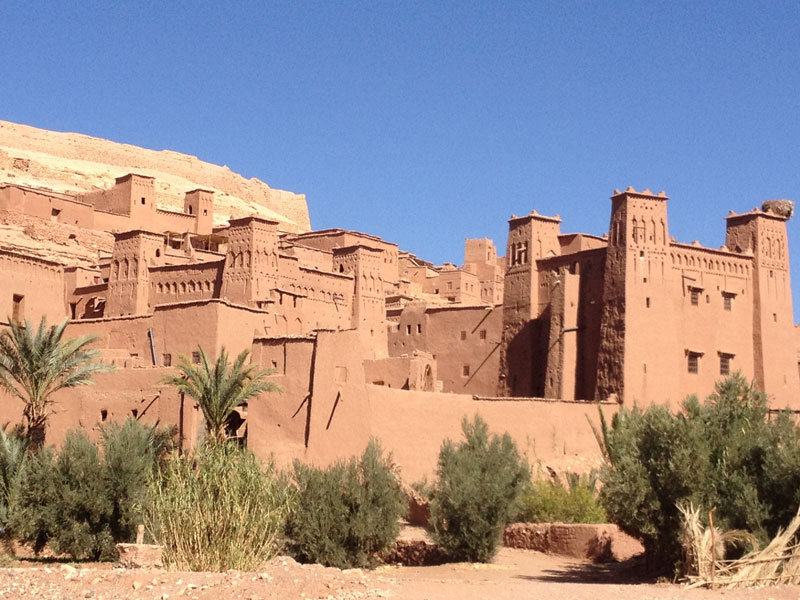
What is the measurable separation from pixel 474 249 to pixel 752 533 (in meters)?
35.5

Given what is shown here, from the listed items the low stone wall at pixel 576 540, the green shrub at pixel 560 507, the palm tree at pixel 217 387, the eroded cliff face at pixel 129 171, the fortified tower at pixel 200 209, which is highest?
the eroded cliff face at pixel 129 171

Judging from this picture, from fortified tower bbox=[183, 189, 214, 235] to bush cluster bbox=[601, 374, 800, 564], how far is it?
33.5 meters

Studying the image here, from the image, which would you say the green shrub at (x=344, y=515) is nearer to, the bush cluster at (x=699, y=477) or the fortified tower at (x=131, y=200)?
the bush cluster at (x=699, y=477)

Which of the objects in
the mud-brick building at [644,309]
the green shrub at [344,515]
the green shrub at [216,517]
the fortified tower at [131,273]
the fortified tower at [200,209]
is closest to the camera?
the green shrub at [216,517]

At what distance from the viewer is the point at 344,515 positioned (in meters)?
21.7

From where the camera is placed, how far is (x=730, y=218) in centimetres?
3888

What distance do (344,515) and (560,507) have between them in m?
6.57

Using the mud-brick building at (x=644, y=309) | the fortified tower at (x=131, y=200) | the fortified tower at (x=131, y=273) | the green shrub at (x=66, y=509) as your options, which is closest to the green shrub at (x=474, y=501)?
the green shrub at (x=66, y=509)

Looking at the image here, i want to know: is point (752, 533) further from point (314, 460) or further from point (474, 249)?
point (474, 249)

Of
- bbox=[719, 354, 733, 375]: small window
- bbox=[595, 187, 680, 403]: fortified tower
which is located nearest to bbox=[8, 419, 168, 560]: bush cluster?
bbox=[595, 187, 680, 403]: fortified tower

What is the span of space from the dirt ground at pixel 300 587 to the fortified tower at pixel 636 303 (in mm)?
14785

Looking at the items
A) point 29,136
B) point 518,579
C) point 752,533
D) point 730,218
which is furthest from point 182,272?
point 29,136

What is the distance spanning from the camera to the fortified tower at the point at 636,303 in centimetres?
3453

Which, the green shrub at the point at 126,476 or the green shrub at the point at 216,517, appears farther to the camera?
the green shrub at the point at 126,476
